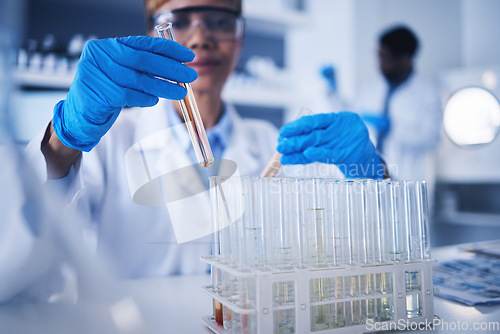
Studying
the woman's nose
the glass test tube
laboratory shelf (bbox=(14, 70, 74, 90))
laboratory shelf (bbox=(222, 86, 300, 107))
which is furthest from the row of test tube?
Result: laboratory shelf (bbox=(222, 86, 300, 107))

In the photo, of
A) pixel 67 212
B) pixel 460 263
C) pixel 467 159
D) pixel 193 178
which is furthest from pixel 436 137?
pixel 67 212

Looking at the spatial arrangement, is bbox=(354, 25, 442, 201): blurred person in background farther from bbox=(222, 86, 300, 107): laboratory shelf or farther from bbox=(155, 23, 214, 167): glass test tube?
bbox=(155, 23, 214, 167): glass test tube

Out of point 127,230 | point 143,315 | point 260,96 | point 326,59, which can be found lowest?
point 143,315

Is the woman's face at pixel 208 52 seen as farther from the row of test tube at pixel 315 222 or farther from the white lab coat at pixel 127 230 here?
the row of test tube at pixel 315 222

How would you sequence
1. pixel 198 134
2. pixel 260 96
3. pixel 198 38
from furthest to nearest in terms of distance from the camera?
pixel 260 96
pixel 198 38
pixel 198 134

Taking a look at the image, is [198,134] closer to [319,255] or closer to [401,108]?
[319,255]

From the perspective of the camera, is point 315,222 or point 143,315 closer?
point 315,222

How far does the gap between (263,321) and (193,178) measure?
1.05 m

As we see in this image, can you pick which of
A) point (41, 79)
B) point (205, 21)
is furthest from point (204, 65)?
point (41, 79)

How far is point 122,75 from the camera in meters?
1.03

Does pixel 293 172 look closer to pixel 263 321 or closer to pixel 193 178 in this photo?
pixel 193 178

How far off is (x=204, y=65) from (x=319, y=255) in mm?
1178

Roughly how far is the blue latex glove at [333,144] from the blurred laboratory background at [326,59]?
132 centimetres

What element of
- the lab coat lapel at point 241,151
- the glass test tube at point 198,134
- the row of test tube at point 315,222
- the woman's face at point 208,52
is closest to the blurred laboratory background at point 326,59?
the lab coat lapel at point 241,151
